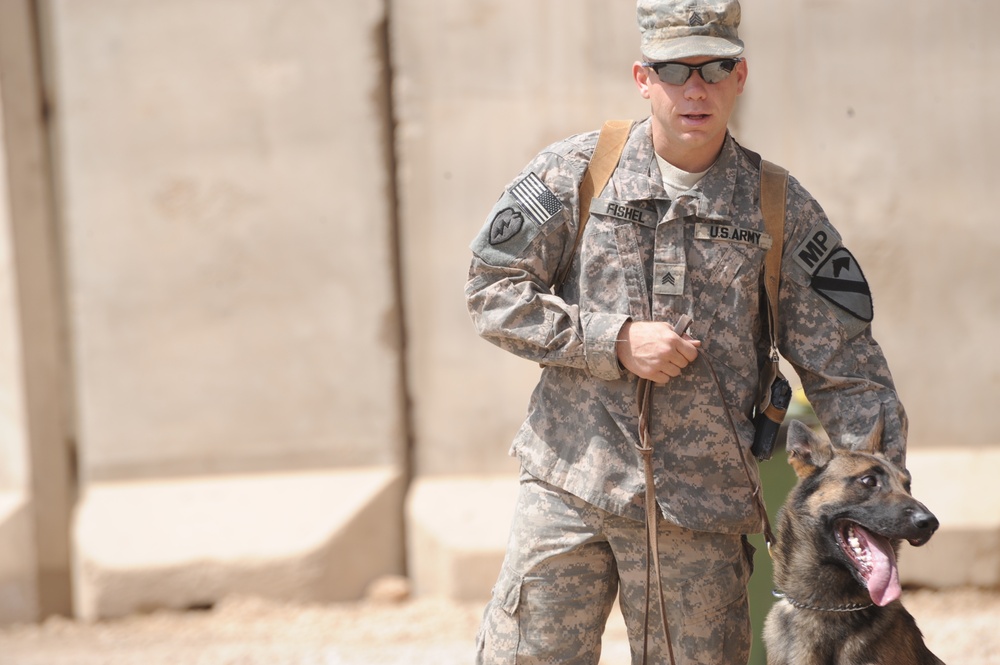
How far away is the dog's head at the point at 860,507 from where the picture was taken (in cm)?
261

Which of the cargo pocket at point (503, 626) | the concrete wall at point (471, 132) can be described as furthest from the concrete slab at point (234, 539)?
the cargo pocket at point (503, 626)

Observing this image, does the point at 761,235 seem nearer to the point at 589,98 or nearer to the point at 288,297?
the point at 589,98

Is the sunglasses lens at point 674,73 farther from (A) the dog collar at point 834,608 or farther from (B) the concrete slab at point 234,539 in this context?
(B) the concrete slab at point 234,539

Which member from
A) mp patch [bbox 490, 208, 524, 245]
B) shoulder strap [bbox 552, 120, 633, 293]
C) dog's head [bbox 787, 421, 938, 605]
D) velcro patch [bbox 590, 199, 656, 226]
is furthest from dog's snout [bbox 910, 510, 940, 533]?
mp patch [bbox 490, 208, 524, 245]

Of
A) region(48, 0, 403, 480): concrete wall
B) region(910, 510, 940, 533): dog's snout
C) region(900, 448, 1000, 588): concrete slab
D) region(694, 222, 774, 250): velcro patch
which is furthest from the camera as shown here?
region(48, 0, 403, 480): concrete wall

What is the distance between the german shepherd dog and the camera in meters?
2.68

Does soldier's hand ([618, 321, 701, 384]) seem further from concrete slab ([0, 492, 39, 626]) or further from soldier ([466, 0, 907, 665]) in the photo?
concrete slab ([0, 492, 39, 626])

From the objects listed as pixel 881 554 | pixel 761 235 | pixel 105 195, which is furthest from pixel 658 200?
pixel 105 195

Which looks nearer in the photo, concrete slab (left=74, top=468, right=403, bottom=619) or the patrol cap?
the patrol cap

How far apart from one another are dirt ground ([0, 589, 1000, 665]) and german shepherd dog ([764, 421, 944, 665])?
6.38 ft

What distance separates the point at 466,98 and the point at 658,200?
9.06ft

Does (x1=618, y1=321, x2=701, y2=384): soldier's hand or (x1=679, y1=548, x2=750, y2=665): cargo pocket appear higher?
(x1=618, y1=321, x2=701, y2=384): soldier's hand

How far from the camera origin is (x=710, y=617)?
2.87 metres

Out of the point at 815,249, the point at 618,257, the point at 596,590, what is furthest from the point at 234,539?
the point at 815,249
